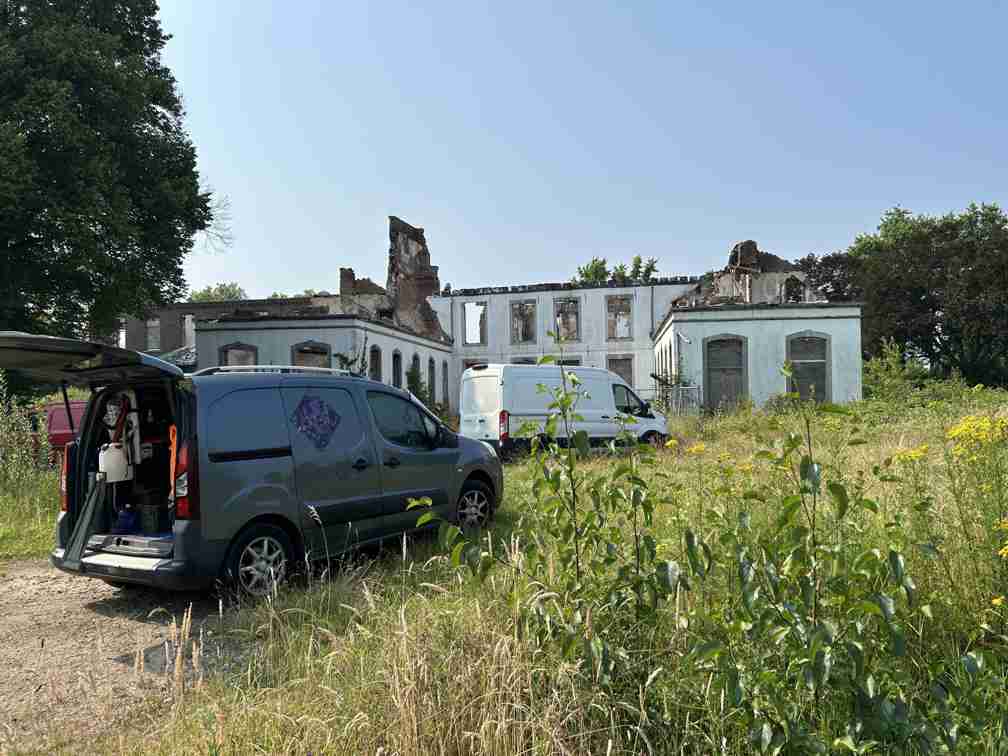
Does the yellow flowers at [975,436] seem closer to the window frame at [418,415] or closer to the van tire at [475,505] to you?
the window frame at [418,415]

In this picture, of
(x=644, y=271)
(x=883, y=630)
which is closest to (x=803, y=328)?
(x=883, y=630)

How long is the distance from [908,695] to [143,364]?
18.1ft

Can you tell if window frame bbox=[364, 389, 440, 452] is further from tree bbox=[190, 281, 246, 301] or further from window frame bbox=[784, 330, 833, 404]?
tree bbox=[190, 281, 246, 301]

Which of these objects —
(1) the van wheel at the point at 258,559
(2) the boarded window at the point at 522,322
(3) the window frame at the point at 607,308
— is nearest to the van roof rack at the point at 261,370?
(1) the van wheel at the point at 258,559

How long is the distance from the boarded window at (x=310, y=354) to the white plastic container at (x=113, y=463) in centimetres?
2099

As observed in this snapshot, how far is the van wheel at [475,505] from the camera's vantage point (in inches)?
329

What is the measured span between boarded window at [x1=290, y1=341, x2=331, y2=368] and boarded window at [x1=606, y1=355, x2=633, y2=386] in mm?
15516

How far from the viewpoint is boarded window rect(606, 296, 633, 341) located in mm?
37062

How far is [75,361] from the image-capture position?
5688 millimetres

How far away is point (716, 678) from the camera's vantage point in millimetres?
3045

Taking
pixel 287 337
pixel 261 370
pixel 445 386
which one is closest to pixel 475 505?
pixel 261 370

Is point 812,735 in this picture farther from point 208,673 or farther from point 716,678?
point 208,673

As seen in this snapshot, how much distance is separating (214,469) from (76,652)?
60.4 inches

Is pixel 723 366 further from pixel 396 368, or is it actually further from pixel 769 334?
pixel 396 368
